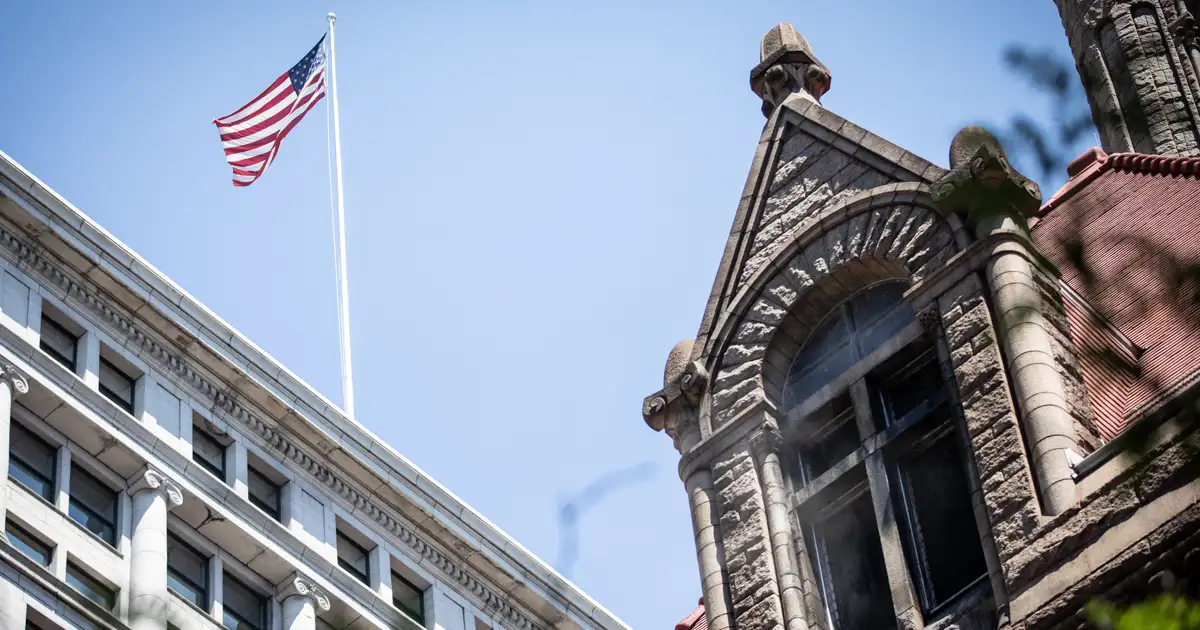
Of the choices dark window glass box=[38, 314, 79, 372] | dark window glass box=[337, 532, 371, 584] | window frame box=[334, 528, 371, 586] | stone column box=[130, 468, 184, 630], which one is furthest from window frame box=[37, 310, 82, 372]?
dark window glass box=[337, 532, 371, 584]

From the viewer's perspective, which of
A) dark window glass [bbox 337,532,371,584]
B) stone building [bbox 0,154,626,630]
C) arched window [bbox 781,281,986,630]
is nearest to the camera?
arched window [bbox 781,281,986,630]

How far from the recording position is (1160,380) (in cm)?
1669

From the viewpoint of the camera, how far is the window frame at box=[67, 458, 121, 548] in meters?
41.4

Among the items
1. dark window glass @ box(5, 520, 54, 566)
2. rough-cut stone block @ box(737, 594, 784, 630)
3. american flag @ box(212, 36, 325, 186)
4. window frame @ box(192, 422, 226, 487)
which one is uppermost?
american flag @ box(212, 36, 325, 186)

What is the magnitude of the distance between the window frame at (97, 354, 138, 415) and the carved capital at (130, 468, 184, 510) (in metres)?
1.71

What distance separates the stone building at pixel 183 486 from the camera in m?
40.6

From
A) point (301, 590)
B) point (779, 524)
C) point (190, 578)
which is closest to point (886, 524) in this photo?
→ point (779, 524)

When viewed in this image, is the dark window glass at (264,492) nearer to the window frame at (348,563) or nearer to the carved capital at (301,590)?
the window frame at (348,563)

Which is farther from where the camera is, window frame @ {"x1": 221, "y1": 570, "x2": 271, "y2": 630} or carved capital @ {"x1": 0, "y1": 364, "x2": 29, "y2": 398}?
window frame @ {"x1": 221, "y1": 570, "x2": 271, "y2": 630}

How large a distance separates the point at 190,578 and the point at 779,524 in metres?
27.2

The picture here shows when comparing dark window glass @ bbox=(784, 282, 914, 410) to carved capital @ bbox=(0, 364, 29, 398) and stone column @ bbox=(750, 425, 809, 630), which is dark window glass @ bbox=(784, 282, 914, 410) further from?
carved capital @ bbox=(0, 364, 29, 398)

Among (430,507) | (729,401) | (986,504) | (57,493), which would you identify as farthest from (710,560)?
(430,507)

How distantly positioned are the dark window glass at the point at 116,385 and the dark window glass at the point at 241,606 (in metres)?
3.92

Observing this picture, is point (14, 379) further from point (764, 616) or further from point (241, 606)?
point (764, 616)
